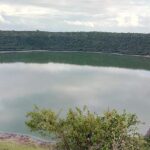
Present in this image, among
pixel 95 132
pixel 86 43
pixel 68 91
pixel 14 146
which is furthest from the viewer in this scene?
pixel 86 43

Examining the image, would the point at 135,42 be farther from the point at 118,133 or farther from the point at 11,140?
the point at 118,133

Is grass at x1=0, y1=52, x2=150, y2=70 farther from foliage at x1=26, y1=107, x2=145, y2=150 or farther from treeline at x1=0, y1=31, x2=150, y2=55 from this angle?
foliage at x1=26, y1=107, x2=145, y2=150

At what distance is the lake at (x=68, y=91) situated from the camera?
2353 inches

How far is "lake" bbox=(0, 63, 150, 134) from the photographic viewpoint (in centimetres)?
5976

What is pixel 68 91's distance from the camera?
79.1 metres

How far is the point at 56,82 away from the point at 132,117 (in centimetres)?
7239

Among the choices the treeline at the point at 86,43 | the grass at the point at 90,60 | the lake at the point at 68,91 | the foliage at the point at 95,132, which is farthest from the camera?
the treeline at the point at 86,43

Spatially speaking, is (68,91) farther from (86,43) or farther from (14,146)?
(86,43)

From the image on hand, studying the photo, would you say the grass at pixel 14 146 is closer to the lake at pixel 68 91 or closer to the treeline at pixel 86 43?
the lake at pixel 68 91

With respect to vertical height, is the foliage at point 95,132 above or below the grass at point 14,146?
above

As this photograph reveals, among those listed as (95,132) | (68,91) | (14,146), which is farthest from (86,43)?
A: (95,132)

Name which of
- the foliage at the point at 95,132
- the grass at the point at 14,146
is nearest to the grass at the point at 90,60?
the grass at the point at 14,146

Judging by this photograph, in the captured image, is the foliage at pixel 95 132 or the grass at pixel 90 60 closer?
the foliage at pixel 95 132

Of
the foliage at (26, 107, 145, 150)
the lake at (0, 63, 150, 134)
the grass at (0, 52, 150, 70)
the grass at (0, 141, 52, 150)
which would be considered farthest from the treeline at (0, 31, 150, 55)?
the foliage at (26, 107, 145, 150)
